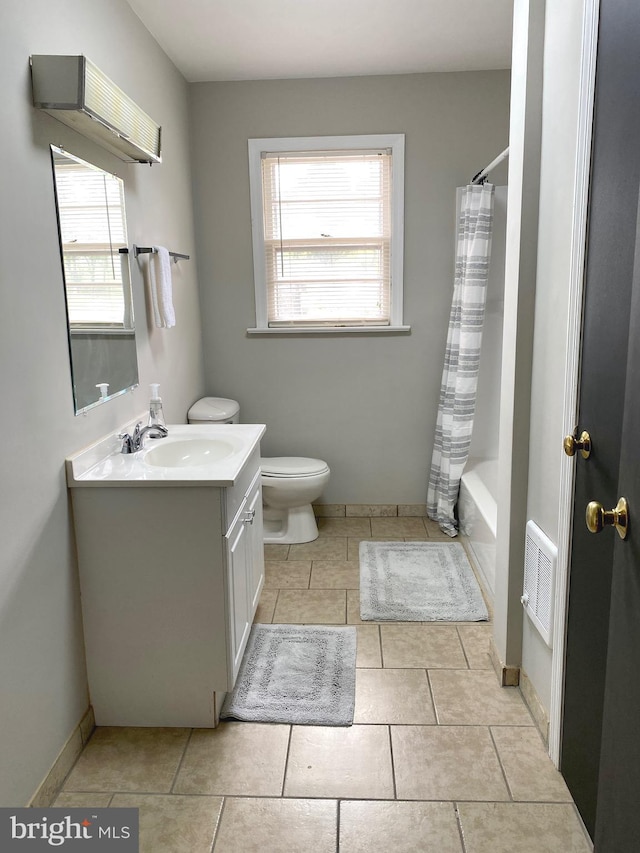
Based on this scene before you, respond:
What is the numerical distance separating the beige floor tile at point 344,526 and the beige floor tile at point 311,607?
0.74 metres

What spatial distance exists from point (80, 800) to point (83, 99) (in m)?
1.99

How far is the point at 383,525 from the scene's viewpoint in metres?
3.96

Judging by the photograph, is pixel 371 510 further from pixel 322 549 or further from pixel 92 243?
pixel 92 243

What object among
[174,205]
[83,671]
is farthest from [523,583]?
[174,205]

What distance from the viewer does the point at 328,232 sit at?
12.3 feet

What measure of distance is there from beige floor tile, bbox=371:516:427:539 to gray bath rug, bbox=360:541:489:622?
6.5 inches

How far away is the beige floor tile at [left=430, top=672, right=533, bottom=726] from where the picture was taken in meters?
2.16

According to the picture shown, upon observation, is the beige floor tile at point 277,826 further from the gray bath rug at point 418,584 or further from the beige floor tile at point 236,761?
the gray bath rug at point 418,584

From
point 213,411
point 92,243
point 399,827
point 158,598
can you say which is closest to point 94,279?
point 92,243

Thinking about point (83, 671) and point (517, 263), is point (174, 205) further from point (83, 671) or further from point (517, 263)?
point (83, 671)

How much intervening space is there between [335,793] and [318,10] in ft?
9.85

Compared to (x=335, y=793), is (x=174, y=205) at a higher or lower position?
higher

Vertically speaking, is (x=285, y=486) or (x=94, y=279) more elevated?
(x=94, y=279)

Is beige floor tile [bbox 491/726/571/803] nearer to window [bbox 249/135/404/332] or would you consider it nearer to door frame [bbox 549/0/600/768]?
door frame [bbox 549/0/600/768]
